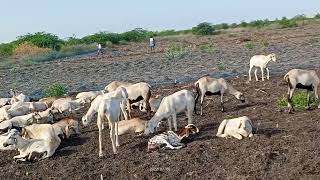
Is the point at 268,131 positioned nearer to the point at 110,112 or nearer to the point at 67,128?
the point at 110,112

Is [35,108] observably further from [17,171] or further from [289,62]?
[289,62]

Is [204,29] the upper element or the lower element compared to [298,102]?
lower

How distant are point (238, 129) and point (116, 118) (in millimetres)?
2678

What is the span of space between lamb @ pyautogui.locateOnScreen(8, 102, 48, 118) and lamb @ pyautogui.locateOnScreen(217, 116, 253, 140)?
6.57 m

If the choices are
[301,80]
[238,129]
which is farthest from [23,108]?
[301,80]

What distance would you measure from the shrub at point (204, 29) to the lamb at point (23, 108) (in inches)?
2379

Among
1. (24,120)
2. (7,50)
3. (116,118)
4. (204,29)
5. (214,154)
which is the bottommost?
(204,29)

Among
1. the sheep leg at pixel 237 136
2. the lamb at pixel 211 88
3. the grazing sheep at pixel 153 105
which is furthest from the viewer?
the lamb at pixel 211 88

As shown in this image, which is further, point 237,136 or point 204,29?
point 204,29

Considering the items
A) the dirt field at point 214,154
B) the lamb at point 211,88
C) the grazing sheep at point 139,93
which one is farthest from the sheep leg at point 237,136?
the lamb at point 211,88

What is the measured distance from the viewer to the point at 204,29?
257 feet

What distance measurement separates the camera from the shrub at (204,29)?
77.8 m

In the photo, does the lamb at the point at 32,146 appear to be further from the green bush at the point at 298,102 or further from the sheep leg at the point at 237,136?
the green bush at the point at 298,102

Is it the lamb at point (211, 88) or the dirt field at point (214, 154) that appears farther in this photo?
the lamb at point (211, 88)
